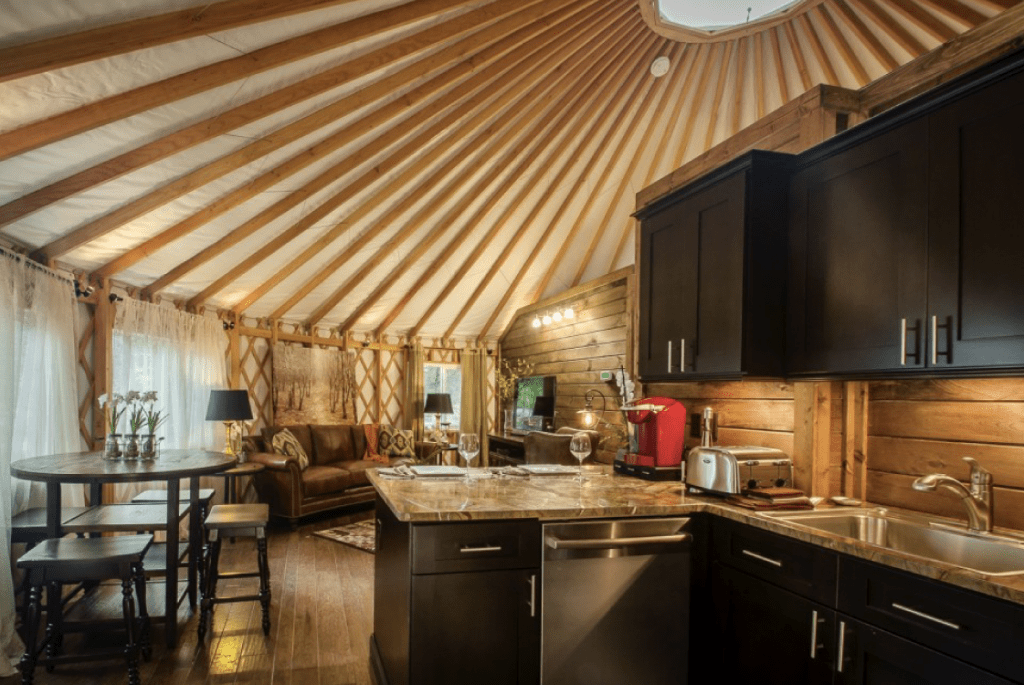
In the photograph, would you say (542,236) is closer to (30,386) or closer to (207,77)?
(207,77)

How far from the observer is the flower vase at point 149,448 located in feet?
10.8

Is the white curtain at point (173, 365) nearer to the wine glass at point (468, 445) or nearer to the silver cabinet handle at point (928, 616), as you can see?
the wine glass at point (468, 445)

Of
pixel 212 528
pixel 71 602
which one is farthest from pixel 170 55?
pixel 71 602

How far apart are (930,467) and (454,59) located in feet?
9.13

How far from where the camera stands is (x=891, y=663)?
1.52m

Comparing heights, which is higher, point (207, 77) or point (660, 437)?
point (207, 77)

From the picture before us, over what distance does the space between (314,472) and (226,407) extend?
1.26 meters

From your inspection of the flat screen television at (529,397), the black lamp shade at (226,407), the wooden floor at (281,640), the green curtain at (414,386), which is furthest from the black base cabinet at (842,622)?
the green curtain at (414,386)

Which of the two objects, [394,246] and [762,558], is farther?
[394,246]

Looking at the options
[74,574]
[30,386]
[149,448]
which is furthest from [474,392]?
[74,574]

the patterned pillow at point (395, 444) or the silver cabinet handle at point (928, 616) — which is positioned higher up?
the silver cabinet handle at point (928, 616)

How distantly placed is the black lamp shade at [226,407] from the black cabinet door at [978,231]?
4.79 meters

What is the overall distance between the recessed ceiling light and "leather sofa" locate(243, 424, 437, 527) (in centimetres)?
345

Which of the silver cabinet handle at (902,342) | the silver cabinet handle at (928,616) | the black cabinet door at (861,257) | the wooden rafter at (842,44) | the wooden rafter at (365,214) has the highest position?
the wooden rafter at (842,44)
